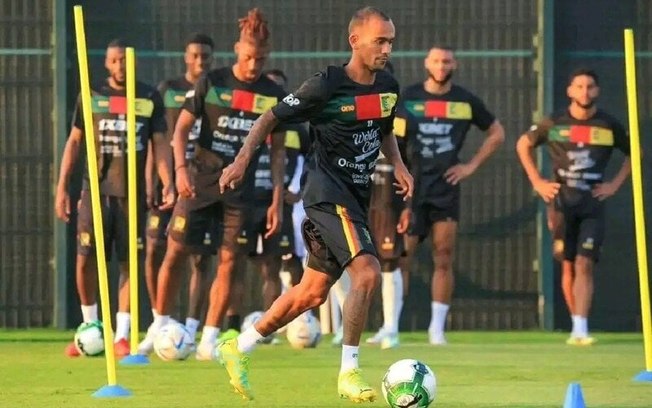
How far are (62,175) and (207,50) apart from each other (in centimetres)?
163

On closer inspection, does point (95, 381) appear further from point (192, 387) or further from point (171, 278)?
point (171, 278)

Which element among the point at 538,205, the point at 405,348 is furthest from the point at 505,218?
the point at 405,348

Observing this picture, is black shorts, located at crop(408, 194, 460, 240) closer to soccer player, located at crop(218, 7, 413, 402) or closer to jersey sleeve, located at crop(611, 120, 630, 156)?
jersey sleeve, located at crop(611, 120, 630, 156)

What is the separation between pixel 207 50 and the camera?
48.1ft

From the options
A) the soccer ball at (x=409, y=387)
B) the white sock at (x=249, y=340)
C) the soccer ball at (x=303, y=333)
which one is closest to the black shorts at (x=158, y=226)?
the soccer ball at (x=303, y=333)

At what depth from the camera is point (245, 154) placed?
9.35 metres

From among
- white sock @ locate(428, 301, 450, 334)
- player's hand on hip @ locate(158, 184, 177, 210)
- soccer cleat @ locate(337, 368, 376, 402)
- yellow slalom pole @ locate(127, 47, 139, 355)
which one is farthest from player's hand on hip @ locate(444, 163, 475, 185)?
soccer cleat @ locate(337, 368, 376, 402)

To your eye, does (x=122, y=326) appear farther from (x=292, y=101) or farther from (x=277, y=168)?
(x=292, y=101)

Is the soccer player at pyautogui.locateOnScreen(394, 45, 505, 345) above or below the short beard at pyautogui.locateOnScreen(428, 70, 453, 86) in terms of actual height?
below

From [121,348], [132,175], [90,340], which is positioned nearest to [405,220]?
[121,348]

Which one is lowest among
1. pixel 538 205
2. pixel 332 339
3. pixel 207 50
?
pixel 332 339

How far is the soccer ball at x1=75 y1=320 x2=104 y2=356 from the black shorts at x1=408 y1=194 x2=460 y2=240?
3.27 meters

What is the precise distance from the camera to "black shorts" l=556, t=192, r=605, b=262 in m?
15.8

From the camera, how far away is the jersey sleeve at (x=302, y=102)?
955 centimetres
